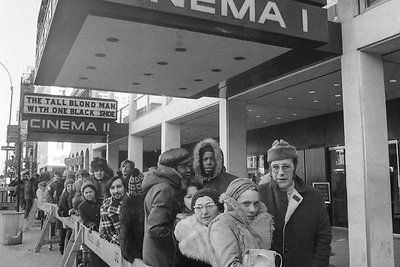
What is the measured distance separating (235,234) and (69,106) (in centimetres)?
1454

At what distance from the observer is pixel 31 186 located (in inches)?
689

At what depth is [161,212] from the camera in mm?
3275

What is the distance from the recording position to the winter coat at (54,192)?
479 inches

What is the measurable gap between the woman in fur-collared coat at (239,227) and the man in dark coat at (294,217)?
35 centimetres

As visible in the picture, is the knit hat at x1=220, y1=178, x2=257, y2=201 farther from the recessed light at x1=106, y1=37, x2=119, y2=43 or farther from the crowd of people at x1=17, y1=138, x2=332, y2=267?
the recessed light at x1=106, y1=37, x2=119, y2=43

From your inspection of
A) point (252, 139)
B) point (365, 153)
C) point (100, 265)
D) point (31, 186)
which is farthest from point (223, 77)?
point (31, 186)

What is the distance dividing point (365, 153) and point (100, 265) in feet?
13.7

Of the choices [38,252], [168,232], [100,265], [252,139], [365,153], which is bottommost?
[38,252]

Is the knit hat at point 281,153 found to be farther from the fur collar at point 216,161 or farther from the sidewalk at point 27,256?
the sidewalk at point 27,256

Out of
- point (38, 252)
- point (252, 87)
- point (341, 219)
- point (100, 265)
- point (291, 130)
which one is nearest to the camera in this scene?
point (100, 265)

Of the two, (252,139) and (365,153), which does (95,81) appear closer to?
(365,153)

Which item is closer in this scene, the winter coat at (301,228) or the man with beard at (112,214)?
the winter coat at (301,228)

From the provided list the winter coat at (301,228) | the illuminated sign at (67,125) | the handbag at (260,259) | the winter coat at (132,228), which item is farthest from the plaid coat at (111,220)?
the illuminated sign at (67,125)

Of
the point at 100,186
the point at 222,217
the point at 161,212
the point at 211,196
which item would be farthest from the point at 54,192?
the point at 222,217
